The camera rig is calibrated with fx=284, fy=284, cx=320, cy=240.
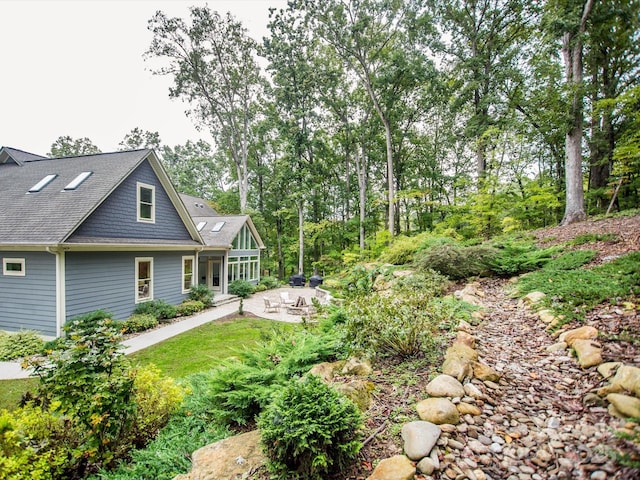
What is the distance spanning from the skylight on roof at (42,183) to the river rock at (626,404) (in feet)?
43.9

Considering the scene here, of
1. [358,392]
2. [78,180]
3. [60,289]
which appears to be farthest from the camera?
[78,180]

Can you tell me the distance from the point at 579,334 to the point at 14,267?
11918 millimetres

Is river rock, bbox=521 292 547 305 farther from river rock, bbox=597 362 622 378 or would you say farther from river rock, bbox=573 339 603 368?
river rock, bbox=597 362 622 378

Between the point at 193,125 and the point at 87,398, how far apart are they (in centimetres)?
2057

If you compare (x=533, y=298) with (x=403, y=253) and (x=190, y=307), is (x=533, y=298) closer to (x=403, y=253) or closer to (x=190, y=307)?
(x=403, y=253)

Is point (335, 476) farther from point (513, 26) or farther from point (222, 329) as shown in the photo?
point (513, 26)

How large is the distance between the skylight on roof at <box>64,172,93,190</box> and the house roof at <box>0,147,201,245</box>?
11 cm

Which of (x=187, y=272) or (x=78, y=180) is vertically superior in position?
(x=78, y=180)

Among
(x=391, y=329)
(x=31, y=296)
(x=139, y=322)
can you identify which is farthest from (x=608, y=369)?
(x=31, y=296)

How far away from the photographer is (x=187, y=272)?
12156 millimetres

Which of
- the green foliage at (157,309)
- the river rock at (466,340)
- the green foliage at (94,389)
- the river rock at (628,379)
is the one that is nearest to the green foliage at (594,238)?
the river rock at (466,340)

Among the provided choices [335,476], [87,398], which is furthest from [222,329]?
[335,476]

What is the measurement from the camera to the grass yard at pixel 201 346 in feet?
20.0

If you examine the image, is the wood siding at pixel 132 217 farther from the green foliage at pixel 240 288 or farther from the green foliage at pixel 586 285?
the green foliage at pixel 586 285
